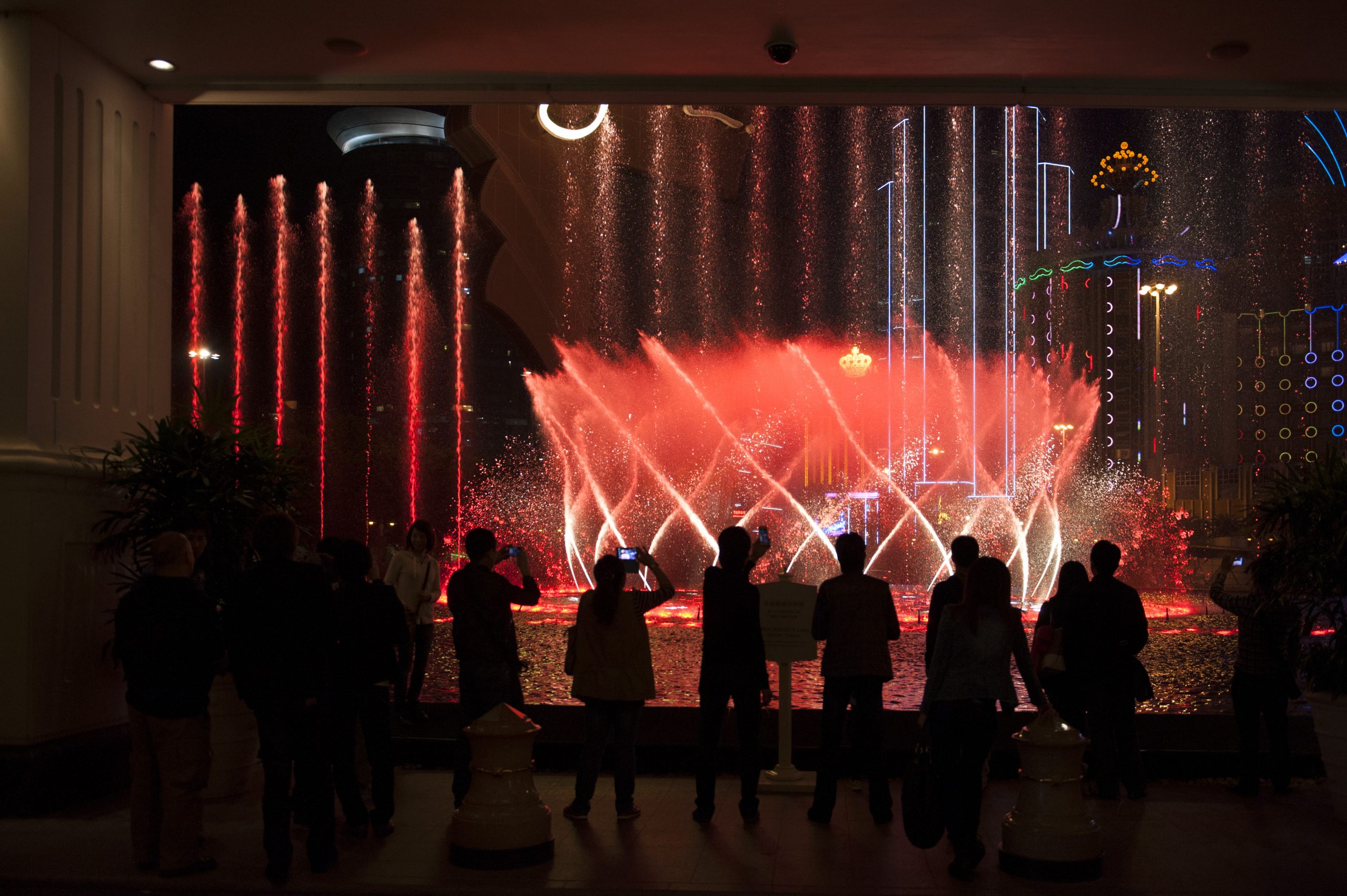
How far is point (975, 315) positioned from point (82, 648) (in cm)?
3949

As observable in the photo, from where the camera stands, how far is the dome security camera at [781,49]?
7.14m

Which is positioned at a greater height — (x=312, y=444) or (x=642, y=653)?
(x=312, y=444)

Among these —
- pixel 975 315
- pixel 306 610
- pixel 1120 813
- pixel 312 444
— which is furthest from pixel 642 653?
pixel 975 315

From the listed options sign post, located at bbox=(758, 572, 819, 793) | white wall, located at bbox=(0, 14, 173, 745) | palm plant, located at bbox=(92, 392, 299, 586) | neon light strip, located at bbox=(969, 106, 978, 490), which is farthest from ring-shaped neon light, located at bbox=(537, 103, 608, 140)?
sign post, located at bbox=(758, 572, 819, 793)

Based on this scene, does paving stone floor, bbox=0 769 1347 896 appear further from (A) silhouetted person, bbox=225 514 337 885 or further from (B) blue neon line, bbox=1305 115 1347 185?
(B) blue neon line, bbox=1305 115 1347 185

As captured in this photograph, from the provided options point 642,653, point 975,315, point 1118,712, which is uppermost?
point 975,315

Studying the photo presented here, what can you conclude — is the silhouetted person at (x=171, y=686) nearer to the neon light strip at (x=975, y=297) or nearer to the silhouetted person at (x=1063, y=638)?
the silhouetted person at (x=1063, y=638)

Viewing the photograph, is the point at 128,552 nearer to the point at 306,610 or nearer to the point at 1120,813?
the point at 306,610

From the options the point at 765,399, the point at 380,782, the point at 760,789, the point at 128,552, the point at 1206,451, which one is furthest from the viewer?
the point at 1206,451

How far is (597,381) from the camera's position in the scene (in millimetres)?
34906

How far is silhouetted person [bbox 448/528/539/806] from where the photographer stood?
6227mm

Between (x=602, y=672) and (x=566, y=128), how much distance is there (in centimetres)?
2016

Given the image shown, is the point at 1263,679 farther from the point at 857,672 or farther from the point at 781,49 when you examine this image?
the point at 781,49

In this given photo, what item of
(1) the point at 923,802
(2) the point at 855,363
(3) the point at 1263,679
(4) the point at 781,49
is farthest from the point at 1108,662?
(2) the point at 855,363
